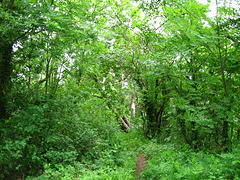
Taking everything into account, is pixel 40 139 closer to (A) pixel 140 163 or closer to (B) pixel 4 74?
(B) pixel 4 74

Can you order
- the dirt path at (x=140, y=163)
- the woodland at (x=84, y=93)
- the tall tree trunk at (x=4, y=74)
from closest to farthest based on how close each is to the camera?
the woodland at (x=84, y=93) → the tall tree trunk at (x=4, y=74) → the dirt path at (x=140, y=163)

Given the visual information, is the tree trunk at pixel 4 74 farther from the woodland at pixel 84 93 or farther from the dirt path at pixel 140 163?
the dirt path at pixel 140 163

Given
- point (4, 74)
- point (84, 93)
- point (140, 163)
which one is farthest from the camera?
point (140, 163)

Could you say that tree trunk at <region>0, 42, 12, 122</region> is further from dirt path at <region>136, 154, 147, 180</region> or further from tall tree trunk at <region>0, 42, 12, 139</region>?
dirt path at <region>136, 154, 147, 180</region>

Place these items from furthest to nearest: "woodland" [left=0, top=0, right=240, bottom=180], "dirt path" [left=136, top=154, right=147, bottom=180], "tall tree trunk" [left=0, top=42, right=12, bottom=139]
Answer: "dirt path" [left=136, top=154, right=147, bottom=180] < "tall tree trunk" [left=0, top=42, right=12, bottom=139] < "woodland" [left=0, top=0, right=240, bottom=180]

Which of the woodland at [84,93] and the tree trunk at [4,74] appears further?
the tree trunk at [4,74]

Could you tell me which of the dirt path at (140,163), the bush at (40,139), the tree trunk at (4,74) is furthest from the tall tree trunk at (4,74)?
the dirt path at (140,163)

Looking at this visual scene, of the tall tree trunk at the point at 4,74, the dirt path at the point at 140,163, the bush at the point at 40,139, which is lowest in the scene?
the dirt path at the point at 140,163


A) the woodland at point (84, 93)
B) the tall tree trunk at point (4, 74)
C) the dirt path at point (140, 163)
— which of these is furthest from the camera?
the dirt path at point (140, 163)

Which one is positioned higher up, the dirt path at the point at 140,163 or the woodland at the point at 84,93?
the woodland at the point at 84,93

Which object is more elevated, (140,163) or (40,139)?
(40,139)

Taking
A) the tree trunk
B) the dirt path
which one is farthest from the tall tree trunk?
the dirt path

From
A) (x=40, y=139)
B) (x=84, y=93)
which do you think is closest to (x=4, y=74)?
(x=40, y=139)

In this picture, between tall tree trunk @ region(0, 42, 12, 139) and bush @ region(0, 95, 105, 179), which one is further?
tall tree trunk @ region(0, 42, 12, 139)
